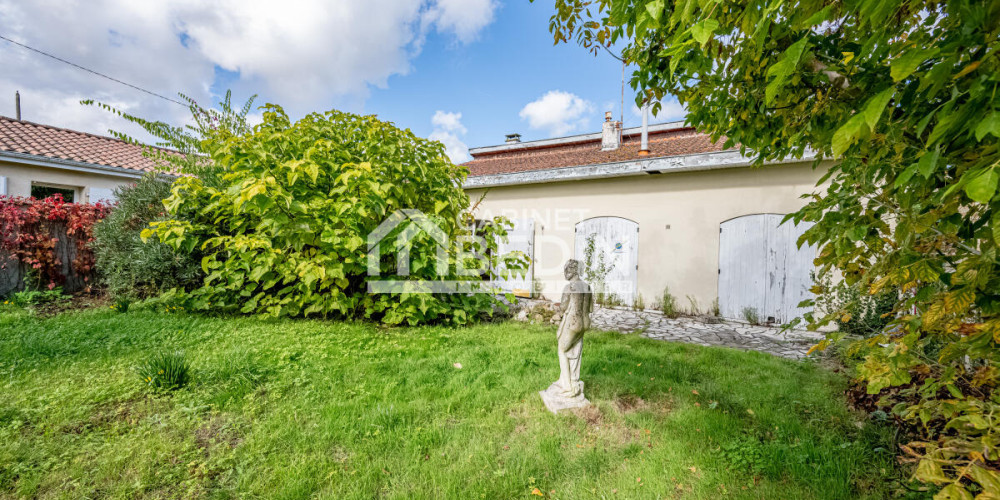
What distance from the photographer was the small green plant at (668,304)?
766cm

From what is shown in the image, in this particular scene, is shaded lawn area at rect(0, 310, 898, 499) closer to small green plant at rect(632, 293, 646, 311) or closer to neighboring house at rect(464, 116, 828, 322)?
neighboring house at rect(464, 116, 828, 322)

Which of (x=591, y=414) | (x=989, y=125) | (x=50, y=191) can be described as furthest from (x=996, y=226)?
(x=50, y=191)

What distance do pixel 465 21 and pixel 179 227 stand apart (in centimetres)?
510

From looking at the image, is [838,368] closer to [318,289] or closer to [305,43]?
[318,289]

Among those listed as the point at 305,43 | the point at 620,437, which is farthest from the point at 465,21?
the point at 620,437

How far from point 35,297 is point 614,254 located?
35.3 ft

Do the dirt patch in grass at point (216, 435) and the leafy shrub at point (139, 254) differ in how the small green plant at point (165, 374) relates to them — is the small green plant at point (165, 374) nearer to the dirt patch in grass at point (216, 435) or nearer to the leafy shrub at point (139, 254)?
the dirt patch in grass at point (216, 435)

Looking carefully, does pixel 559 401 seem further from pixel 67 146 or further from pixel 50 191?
pixel 50 191

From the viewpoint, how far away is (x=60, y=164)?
29.1 ft

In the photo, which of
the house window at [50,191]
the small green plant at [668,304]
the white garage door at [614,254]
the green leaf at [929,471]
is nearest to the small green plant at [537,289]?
the white garage door at [614,254]

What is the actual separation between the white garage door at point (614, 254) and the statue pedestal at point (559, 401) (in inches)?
203

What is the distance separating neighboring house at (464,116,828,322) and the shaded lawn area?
3139 mm

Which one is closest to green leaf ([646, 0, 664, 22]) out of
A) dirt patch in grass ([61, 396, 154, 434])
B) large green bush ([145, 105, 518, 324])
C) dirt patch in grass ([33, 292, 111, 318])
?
dirt patch in grass ([61, 396, 154, 434])

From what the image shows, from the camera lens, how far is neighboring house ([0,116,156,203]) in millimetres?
8469
